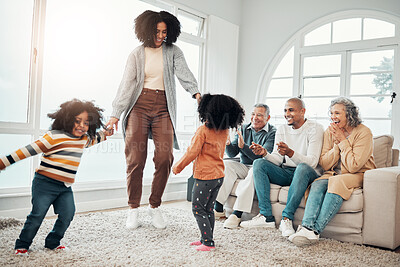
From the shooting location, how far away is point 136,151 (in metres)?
2.55

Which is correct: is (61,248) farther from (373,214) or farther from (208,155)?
(373,214)

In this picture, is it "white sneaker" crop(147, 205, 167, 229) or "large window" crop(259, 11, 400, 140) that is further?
"large window" crop(259, 11, 400, 140)

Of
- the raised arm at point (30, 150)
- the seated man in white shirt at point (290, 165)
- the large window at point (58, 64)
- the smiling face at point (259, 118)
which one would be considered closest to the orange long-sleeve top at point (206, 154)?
the seated man in white shirt at point (290, 165)

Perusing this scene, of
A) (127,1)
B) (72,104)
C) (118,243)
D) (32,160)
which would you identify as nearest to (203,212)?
(118,243)

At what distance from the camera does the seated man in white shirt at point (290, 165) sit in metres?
2.48

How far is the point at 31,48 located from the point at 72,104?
1.24 meters

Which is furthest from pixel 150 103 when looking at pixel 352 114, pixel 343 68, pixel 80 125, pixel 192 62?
pixel 343 68

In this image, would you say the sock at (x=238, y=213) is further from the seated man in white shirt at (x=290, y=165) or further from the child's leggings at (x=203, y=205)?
the child's leggings at (x=203, y=205)

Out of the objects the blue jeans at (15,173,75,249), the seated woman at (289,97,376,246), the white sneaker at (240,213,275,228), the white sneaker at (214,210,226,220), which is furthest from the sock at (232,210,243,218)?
the blue jeans at (15,173,75,249)

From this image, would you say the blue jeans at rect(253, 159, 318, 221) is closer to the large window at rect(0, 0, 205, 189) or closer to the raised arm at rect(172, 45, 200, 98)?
the raised arm at rect(172, 45, 200, 98)

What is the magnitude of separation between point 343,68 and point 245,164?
6.43 ft

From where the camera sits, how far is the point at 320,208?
2.38 metres

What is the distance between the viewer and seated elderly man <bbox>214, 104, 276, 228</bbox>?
2.75 m

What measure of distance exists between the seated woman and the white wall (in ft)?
7.32
